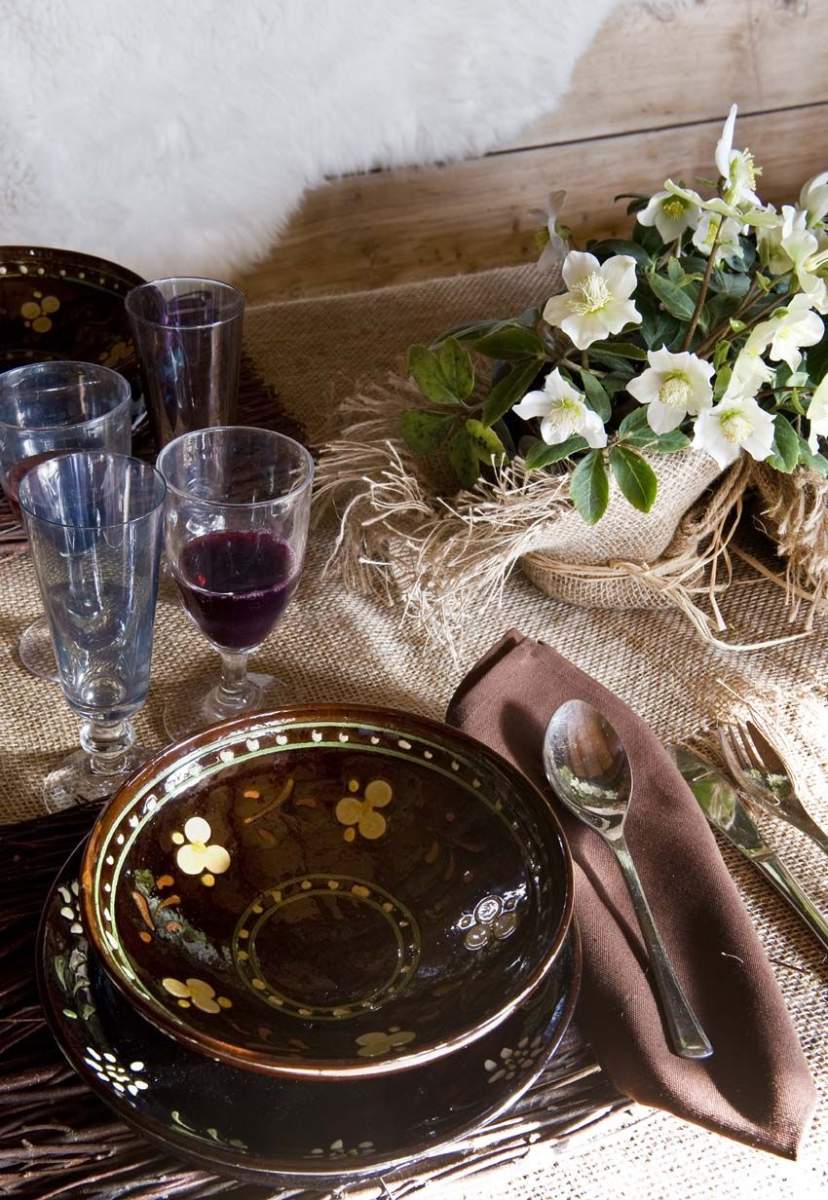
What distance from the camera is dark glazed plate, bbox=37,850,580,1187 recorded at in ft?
1.60

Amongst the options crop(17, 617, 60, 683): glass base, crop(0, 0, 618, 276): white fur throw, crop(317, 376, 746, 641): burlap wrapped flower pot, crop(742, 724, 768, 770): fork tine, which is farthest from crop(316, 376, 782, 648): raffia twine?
crop(0, 0, 618, 276): white fur throw

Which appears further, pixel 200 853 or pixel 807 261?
pixel 807 261

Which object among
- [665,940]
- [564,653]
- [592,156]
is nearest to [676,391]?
[564,653]

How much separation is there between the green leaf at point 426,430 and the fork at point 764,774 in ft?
0.89

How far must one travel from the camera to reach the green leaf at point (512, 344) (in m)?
0.81

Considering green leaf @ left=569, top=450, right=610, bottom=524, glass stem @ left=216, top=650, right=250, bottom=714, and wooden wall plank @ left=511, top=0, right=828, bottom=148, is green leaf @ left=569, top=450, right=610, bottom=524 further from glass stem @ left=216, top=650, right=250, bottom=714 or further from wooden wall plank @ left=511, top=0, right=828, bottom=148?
wooden wall plank @ left=511, top=0, right=828, bottom=148

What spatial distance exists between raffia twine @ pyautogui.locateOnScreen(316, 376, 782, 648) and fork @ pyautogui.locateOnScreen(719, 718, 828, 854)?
0.10 m

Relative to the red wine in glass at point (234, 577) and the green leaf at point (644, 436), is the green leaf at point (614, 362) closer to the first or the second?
the green leaf at point (644, 436)

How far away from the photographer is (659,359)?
74 cm

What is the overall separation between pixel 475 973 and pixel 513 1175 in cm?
8

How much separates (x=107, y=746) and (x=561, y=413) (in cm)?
34

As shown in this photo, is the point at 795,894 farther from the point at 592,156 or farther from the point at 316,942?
the point at 592,156

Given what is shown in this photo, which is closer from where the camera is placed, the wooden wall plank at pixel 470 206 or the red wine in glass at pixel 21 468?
the red wine in glass at pixel 21 468

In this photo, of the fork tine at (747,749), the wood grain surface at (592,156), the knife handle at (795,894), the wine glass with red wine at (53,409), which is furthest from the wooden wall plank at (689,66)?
the knife handle at (795,894)
